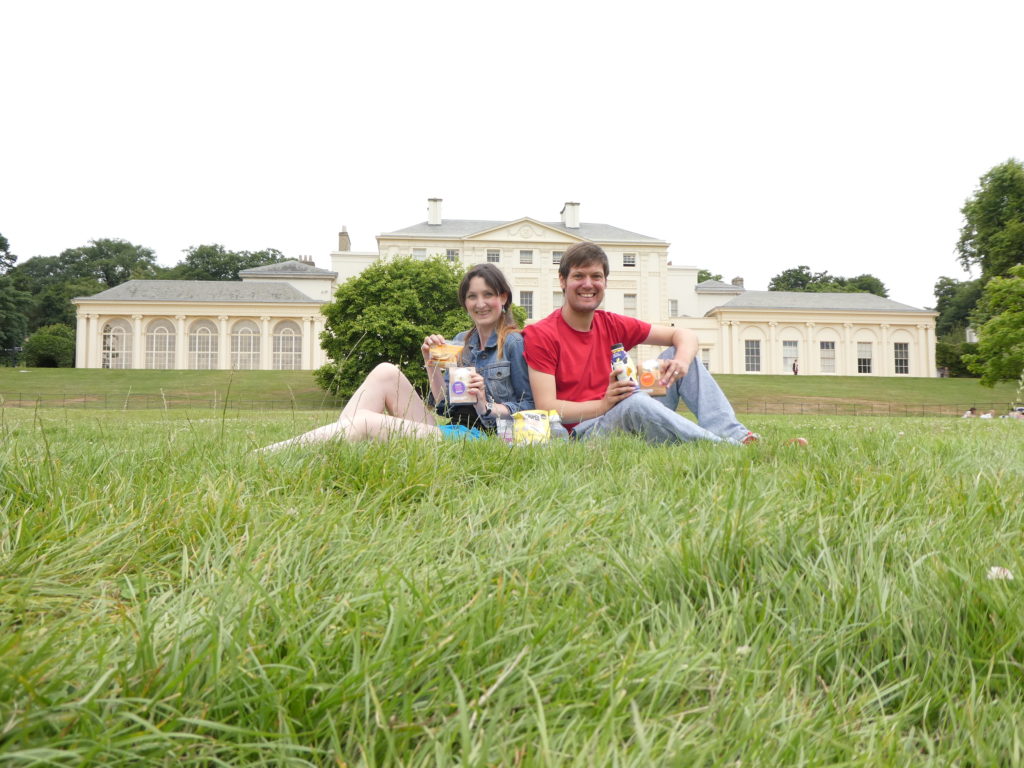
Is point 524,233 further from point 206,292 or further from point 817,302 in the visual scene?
point 206,292

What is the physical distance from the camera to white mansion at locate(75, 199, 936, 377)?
51.5m

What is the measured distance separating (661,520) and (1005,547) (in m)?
0.80

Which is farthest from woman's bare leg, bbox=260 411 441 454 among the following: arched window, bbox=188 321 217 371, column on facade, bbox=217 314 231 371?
arched window, bbox=188 321 217 371

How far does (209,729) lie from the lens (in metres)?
0.85

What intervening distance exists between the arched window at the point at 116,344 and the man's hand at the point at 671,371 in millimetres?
56654

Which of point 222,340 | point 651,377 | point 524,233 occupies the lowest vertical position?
point 651,377

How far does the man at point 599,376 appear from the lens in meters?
3.65

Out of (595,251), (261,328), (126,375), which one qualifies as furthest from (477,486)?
(261,328)

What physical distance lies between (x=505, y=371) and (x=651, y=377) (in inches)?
38.2

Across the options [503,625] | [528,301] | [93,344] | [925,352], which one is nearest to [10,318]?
[93,344]

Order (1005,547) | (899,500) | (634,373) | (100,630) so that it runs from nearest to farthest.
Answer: (100,630)
(1005,547)
(899,500)
(634,373)

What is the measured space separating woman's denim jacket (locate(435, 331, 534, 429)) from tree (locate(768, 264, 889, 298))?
78.0 metres

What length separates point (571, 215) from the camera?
58.6 meters

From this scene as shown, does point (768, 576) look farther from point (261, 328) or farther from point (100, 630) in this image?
point (261, 328)
